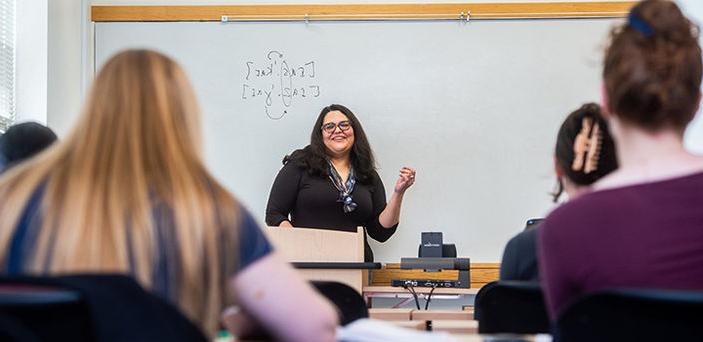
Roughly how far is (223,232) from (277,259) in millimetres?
98

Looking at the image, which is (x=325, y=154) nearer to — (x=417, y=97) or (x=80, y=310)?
(x=417, y=97)

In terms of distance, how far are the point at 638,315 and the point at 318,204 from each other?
11.3 ft

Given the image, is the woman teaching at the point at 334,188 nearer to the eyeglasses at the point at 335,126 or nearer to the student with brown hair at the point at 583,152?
the eyeglasses at the point at 335,126

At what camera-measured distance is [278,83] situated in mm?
5266

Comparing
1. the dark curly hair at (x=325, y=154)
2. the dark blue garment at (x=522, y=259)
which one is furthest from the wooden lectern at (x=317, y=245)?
the dark blue garment at (x=522, y=259)

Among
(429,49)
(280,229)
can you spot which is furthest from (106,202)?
(429,49)

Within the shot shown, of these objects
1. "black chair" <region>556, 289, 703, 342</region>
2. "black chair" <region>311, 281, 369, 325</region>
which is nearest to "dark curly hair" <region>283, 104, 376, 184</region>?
"black chair" <region>311, 281, 369, 325</region>

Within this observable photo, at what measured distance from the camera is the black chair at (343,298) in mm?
2545

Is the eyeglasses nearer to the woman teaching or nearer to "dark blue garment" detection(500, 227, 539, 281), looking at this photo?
the woman teaching

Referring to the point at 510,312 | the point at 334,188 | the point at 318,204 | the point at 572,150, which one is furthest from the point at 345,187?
the point at 572,150

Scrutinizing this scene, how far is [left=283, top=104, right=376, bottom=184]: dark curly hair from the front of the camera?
471 centimetres

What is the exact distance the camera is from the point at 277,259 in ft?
4.51

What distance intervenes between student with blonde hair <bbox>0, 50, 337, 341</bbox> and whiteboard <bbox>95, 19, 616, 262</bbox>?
376 centimetres

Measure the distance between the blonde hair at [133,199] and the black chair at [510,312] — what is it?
3.48ft
